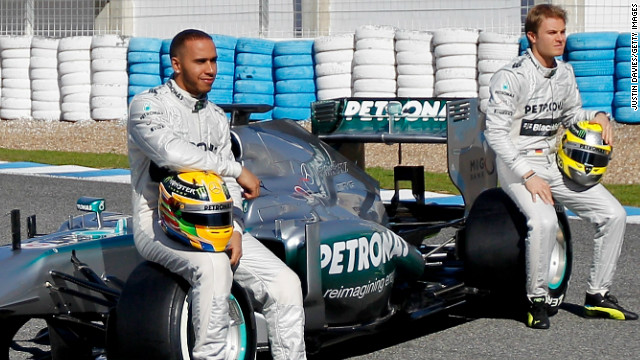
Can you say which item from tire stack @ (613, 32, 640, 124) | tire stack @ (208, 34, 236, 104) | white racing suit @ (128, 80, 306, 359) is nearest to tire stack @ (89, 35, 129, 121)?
tire stack @ (208, 34, 236, 104)

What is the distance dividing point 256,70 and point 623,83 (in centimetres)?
545

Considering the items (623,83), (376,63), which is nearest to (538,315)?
(623,83)

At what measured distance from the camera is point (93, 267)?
15.3 ft

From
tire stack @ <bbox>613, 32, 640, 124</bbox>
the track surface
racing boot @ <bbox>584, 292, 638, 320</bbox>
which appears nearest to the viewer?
the track surface

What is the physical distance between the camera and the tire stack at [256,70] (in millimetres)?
16672

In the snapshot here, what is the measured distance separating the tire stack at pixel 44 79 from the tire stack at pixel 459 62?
6786mm

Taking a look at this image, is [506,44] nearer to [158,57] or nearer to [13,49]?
[158,57]

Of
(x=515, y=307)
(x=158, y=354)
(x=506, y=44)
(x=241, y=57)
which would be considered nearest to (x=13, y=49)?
(x=241, y=57)

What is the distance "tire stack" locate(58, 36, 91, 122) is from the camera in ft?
59.1

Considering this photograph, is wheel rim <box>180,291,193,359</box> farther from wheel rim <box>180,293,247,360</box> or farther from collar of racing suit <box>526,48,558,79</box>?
collar of racing suit <box>526,48,558,79</box>

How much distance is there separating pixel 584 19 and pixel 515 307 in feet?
39.6

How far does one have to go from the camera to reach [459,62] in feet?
50.1

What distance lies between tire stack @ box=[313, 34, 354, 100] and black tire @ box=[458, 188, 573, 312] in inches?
403

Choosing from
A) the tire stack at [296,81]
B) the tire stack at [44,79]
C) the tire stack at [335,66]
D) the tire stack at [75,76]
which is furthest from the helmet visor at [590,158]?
the tire stack at [44,79]
